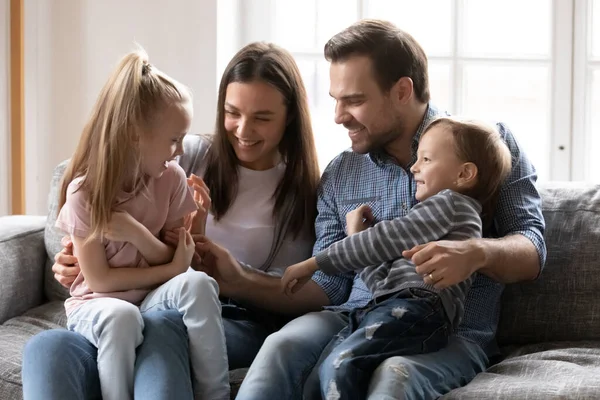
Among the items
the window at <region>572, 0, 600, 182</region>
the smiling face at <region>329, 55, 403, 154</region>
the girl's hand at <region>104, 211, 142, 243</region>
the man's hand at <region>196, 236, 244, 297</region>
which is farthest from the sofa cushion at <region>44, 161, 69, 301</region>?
the window at <region>572, 0, 600, 182</region>

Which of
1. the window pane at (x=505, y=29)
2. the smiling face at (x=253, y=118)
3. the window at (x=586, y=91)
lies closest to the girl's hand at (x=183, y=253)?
the smiling face at (x=253, y=118)

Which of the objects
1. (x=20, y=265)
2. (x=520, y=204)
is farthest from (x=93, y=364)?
(x=520, y=204)

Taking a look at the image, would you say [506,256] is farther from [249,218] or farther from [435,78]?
[435,78]

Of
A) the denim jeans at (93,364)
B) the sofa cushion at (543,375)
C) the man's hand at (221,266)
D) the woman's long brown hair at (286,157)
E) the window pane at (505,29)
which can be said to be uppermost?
the window pane at (505,29)

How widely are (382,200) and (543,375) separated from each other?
1.92ft

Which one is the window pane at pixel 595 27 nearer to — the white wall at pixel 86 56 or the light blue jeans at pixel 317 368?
the white wall at pixel 86 56

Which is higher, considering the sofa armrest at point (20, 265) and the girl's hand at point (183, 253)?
the girl's hand at point (183, 253)

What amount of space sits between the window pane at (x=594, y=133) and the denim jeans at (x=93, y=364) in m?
1.93

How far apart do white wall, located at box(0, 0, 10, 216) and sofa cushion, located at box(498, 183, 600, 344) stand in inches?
71.7

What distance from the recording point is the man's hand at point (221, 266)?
2381mm

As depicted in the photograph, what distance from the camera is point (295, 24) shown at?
3.53 meters

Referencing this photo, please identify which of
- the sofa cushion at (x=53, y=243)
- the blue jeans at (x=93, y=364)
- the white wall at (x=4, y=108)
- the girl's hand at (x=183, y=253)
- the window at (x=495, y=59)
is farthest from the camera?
the window at (x=495, y=59)

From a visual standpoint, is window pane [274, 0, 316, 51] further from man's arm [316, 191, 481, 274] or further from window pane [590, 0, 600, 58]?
man's arm [316, 191, 481, 274]

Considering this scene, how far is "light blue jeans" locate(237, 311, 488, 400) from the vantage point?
196 centimetres
